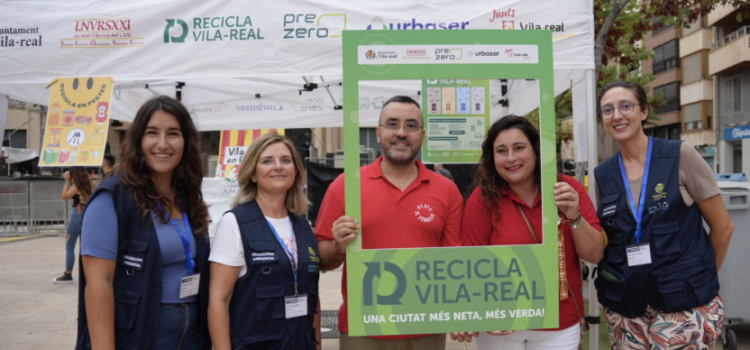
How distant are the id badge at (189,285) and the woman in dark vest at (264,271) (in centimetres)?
8

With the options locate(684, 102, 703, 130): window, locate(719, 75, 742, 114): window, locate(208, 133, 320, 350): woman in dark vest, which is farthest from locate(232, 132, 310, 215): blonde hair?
locate(684, 102, 703, 130): window

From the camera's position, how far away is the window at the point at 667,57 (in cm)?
3256

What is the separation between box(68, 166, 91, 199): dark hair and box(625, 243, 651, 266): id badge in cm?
740

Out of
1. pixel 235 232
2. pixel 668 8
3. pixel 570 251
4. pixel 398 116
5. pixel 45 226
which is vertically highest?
pixel 668 8

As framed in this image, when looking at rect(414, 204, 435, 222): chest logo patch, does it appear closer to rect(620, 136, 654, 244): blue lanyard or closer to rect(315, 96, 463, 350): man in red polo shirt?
rect(315, 96, 463, 350): man in red polo shirt

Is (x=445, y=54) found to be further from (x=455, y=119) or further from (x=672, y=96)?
(x=672, y=96)

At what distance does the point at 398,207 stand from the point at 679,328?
1441 mm

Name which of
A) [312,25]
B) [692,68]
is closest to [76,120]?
[312,25]

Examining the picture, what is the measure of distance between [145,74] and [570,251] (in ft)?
9.66

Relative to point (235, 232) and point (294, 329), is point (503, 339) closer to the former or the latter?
point (294, 329)

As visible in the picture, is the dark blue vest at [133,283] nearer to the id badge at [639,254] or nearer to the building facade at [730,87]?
the id badge at [639,254]

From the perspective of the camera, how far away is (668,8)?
7.25 metres

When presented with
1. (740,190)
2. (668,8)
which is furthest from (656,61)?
(740,190)

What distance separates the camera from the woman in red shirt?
2.43 meters
